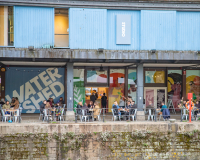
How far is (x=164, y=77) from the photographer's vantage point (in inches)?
768

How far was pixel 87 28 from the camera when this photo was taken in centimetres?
1477

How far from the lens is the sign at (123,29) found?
588 inches

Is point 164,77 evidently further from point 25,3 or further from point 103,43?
point 25,3

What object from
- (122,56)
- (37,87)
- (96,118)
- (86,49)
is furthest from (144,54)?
(37,87)

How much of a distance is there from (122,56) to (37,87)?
7.55 meters

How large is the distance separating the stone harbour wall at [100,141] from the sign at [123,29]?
212 inches

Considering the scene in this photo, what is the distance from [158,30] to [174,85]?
6134 mm

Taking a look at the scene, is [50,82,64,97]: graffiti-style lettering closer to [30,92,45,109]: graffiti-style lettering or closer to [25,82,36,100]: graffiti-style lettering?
[30,92,45,109]: graffiti-style lettering

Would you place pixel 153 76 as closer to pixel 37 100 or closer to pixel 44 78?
pixel 44 78

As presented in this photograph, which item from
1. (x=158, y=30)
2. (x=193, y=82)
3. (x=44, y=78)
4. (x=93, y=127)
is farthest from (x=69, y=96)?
(x=193, y=82)

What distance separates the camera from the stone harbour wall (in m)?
11.9

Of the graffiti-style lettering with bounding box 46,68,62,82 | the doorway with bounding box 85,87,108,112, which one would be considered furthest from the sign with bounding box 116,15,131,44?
the graffiti-style lettering with bounding box 46,68,62,82

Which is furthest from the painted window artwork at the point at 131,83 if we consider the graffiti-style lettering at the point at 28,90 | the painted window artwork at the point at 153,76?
the graffiti-style lettering at the point at 28,90

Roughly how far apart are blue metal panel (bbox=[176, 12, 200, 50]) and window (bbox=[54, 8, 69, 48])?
6999 millimetres
